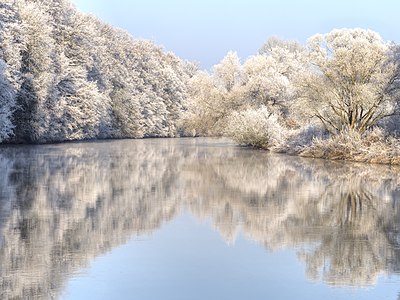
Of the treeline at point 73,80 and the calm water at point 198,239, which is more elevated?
the treeline at point 73,80

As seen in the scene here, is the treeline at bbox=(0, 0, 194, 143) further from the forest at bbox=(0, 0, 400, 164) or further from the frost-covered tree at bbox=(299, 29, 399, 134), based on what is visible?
the frost-covered tree at bbox=(299, 29, 399, 134)

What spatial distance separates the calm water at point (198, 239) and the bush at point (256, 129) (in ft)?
62.7

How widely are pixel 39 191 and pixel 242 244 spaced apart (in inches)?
301

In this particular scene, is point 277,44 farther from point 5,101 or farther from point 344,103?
point 344,103

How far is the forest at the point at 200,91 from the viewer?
3020 cm

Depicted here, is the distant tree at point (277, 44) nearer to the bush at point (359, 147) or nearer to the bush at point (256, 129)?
the bush at point (256, 129)

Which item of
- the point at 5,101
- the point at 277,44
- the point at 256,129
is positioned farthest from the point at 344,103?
the point at 277,44

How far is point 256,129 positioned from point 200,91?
10.1 m

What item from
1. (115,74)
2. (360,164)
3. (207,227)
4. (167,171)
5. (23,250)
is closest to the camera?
(23,250)

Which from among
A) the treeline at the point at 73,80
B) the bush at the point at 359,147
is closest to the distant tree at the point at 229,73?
the treeline at the point at 73,80

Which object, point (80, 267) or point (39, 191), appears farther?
point (39, 191)

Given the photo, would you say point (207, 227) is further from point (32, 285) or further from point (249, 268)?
point (32, 285)

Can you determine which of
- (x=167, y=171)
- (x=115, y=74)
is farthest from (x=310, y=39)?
(x=115, y=74)

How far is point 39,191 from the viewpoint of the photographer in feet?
51.4
